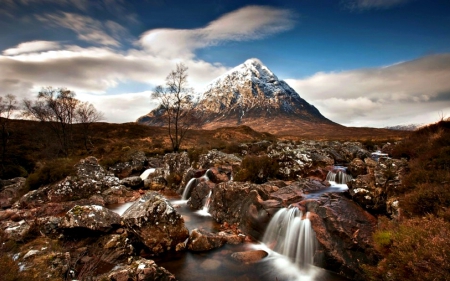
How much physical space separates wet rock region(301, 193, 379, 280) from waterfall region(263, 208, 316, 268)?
45 centimetres

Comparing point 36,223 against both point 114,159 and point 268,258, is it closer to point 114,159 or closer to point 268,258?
point 268,258

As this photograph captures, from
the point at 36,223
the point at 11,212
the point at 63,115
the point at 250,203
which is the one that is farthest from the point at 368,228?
the point at 63,115

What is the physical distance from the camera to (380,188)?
10.8 meters

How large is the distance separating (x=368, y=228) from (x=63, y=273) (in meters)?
11.2

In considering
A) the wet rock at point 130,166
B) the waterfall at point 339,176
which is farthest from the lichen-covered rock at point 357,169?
the wet rock at point 130,166

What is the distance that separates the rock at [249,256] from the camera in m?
10.1

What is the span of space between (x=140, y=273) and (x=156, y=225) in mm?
3673

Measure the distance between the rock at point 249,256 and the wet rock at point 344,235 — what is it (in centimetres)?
268

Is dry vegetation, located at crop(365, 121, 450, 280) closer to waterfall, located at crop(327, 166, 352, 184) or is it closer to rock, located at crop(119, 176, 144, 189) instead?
waterfall, located at crop(327, 166, 352, 184)

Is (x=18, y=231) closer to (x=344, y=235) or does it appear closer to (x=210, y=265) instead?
(x=210, y=265)

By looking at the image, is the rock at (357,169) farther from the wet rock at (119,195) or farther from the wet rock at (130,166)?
the wet rock at (130,166)

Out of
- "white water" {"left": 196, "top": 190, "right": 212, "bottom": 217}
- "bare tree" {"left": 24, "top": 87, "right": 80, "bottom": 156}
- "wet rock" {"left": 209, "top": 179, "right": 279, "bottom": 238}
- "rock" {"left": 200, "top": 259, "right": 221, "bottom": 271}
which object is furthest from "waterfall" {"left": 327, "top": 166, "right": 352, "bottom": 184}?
"bare tree" {"left": 24, "top": 87, "right": 80, "bottom": 156}

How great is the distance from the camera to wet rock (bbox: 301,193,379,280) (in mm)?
8523

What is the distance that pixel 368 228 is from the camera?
930cm
